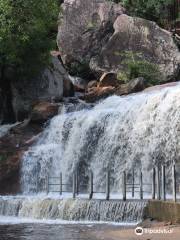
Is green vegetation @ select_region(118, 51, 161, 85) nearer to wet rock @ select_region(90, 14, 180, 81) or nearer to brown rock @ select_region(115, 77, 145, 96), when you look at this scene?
wet rock @ select_region(90, 14, 180, 81)

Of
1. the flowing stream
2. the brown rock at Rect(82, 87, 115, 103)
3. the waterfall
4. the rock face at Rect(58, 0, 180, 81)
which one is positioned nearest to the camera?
the waterfall

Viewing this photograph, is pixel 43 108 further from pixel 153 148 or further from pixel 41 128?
pixel 153 148

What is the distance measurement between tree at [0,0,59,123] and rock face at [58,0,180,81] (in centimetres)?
597

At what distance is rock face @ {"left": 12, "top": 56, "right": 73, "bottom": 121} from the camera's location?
34531mm

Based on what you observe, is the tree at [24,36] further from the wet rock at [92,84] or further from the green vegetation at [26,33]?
the wet rock at [92,84]

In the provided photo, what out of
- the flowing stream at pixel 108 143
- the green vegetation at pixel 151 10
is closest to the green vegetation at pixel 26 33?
the flowing stream at pixel 108 143

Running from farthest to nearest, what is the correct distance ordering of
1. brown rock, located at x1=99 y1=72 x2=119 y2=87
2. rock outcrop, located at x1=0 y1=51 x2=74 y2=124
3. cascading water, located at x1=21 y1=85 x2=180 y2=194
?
brown rock, located at x1=99 y1=72 x2=119 y2=87, rock outcrop, located at x1=0 y1=51 x2=74 y2=124, cascading water, located at x1=21 y1=85 x2=180 y2=194

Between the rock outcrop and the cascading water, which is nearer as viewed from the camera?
the cascading water

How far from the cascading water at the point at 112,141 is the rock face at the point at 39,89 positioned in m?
5.01

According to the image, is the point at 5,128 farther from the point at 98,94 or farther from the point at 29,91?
the point at 98,94

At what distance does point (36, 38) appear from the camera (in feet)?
112

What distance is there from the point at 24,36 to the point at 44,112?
4.42m

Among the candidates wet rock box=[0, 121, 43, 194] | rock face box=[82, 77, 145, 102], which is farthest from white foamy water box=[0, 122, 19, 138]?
rock face box=[82, 77, 145, 102]

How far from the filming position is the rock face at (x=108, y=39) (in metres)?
39.8
